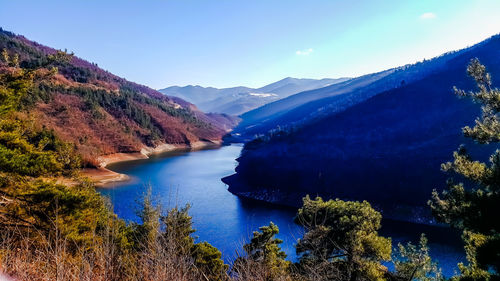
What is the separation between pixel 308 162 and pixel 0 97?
55.1 meters

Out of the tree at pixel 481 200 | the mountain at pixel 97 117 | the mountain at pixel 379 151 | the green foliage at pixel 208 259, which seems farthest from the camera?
the mountain at pixel 97 117

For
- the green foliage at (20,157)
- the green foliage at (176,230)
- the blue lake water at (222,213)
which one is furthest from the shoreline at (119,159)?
the green foliage at (20,157)

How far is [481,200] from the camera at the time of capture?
8461 millimetres

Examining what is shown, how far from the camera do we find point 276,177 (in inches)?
2197

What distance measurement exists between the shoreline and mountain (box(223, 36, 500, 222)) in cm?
2219

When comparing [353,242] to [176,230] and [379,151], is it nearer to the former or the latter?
[176,230]

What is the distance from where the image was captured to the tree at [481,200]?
759cm

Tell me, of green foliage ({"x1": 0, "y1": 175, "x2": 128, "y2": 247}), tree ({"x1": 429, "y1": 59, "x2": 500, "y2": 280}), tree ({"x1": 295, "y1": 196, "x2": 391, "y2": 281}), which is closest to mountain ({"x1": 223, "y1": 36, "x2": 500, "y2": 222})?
tree ({"x1": 295, "y1": 196, "x2": 391, "y2": 281})

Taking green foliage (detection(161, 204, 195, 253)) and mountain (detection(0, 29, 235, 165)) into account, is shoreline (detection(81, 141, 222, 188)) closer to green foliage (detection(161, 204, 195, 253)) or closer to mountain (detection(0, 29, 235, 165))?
mountain (detection(0, 29, 235, 165))

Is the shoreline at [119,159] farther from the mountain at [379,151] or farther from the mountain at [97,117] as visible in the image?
the mountain at [379,151]

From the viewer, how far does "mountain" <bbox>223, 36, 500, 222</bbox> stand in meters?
46.5

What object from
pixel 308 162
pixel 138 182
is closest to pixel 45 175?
pixel 138 182

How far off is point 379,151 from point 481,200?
57100 millimetres

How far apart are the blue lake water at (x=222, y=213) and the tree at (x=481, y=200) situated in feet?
31.2
